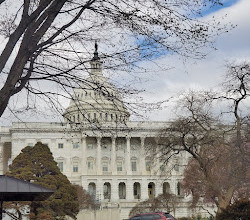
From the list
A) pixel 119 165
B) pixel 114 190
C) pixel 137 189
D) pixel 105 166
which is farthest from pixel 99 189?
pixel 137 189

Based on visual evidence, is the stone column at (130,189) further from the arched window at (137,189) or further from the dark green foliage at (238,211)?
the dark green foliage at (238,211)

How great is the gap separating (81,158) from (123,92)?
3242 inches

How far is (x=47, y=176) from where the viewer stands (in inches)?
1433

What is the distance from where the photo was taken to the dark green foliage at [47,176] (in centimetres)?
3475

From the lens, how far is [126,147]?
93.2 metres

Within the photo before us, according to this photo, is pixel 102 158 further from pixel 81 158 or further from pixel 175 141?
pixel 175 141

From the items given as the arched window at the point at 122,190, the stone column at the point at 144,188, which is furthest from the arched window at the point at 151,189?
the arched window at the point at 122,190

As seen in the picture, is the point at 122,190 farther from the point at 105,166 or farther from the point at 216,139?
the point at 216,139

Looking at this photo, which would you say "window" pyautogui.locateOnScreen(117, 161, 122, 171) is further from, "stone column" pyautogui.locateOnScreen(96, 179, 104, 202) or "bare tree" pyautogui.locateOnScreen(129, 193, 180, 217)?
"bare tree" pyautogui.locateOnScreen(129, 193, 180, 217)

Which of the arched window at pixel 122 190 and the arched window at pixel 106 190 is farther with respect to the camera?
the arched window at pixel 122 190

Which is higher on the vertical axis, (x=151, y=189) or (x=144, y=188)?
(x=144, y=188)

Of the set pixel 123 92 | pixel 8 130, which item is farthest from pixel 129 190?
pixel 123 92

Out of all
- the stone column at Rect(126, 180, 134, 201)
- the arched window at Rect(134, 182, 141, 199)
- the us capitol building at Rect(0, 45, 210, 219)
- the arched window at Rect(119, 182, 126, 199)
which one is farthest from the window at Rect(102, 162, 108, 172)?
the arched window at Rect(134, 182, 141, 199)

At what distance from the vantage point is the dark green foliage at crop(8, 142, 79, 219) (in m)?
34.8
